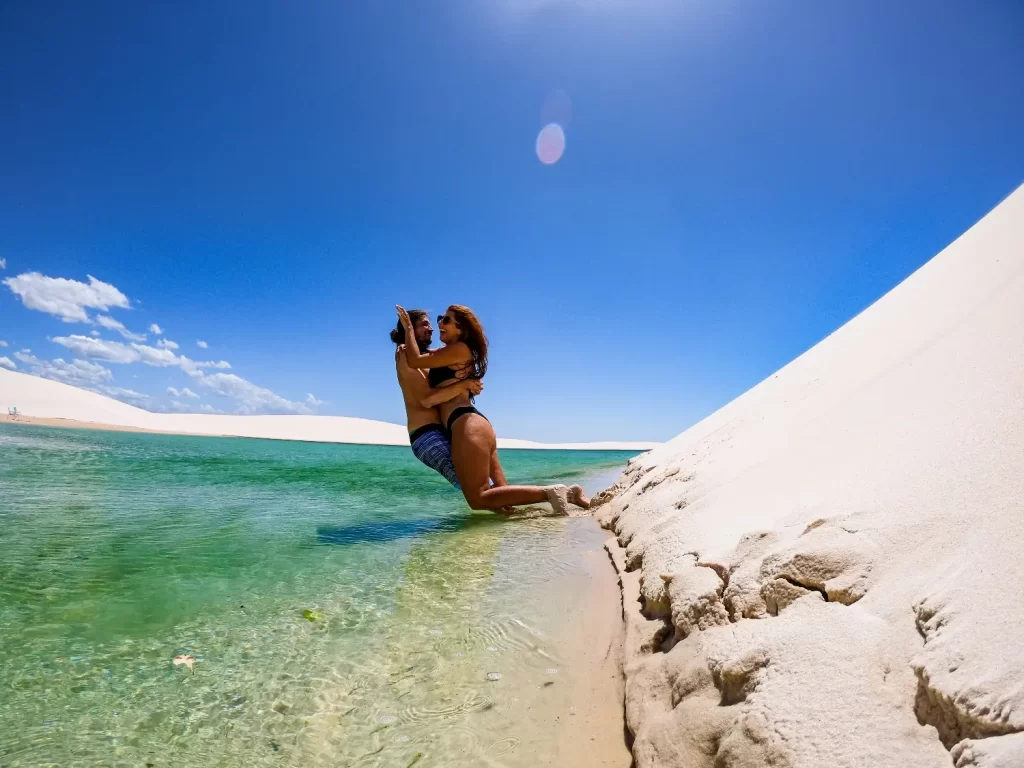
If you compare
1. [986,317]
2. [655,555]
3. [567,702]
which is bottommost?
[567,702]

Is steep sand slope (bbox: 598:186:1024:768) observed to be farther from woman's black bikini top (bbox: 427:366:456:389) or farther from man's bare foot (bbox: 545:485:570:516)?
woman's black bikini top (bbox: 427:366:456:389)

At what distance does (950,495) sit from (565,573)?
6.91 feet

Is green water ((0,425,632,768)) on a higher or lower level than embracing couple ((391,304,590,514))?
lower

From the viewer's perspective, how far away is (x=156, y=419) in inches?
2089

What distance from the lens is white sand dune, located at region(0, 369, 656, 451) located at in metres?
47.3

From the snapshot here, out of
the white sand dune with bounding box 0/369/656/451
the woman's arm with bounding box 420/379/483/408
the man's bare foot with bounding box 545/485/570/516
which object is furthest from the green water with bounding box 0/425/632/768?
the white sand dune with bounding box 0/369/656/451

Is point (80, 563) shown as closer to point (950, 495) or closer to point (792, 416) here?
point (950, 495)

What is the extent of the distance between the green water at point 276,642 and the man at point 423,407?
1085 millimetres

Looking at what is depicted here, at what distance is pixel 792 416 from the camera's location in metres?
3.39

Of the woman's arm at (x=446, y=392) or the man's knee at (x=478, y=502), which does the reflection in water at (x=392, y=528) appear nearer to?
the man's knee at (x=478, y=502)

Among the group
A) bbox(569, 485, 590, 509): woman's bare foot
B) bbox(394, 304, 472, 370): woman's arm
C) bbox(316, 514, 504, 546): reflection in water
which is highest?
bbox(394, 304, 472, 370): woman's arm

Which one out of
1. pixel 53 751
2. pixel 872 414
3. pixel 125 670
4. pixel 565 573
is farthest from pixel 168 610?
pixel 872 414

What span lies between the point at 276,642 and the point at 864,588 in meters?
2.08

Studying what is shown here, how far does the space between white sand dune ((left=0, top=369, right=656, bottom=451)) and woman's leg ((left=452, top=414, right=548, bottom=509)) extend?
38.5 metres
